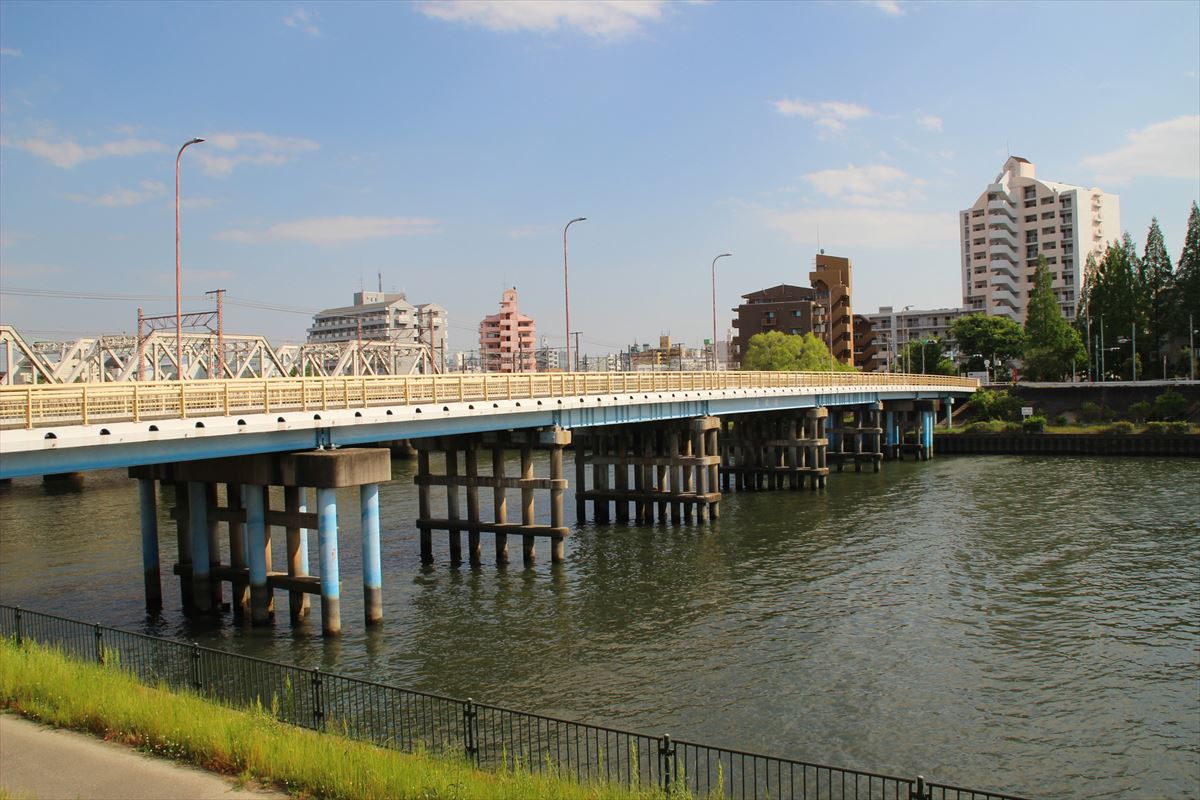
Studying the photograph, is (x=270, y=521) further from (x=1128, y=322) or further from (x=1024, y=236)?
(x=1024, y=236)

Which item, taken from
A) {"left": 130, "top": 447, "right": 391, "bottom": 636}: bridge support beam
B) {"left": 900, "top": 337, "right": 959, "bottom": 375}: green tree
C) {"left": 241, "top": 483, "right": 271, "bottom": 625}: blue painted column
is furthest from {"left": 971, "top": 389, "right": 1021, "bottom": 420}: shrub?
{"left": 241, "top": 483, "right": 271, "bottom": 625}: blue painted column

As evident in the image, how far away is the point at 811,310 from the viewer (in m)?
148

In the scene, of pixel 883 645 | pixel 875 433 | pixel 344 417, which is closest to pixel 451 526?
pixel 344 417

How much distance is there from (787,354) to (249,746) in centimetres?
9875

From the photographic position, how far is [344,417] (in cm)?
2909

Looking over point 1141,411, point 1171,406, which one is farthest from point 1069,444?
point 1141,411

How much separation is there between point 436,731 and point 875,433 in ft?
206

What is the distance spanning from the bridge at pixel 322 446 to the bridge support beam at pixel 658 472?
0.11 meters

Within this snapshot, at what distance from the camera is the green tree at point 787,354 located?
10844cm

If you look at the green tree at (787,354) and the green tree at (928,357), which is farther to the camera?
the green tree at (928,357)

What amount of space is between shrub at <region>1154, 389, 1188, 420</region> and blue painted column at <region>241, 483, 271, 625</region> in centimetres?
9061

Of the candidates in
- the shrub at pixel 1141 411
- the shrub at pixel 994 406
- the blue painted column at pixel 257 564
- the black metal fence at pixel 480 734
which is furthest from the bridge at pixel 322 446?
the shrub at pixel 1141 411

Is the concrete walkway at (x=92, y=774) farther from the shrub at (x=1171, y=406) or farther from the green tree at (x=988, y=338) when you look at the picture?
the green tree at (x=988, y=338)

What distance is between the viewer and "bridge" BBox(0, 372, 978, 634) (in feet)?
76.8
